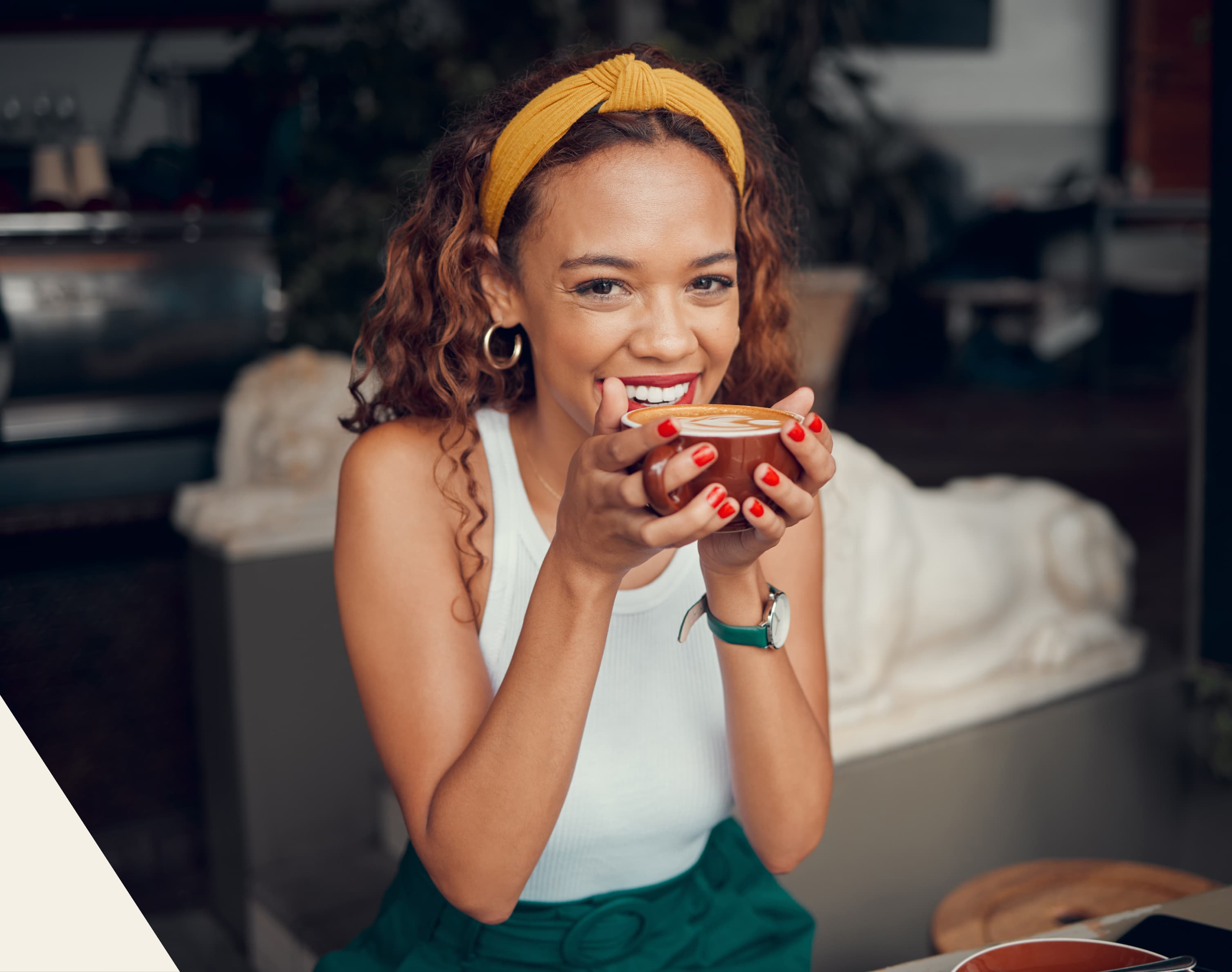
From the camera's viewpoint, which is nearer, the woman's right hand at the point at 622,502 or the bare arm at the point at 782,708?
the woman's right hand at the point at 622,502

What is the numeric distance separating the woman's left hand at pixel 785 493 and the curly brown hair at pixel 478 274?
1.25ft

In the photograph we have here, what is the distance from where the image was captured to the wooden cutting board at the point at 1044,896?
1.60 m

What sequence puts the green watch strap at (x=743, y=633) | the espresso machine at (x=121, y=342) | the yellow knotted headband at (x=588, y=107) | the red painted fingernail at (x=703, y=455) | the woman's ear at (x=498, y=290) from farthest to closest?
the espresso machine at (x=121, y=342) < the woman's ear at (x=498, y=290) < the yellow knotted headband at (x=588, y=107) < the green watch strap at (x=743, y=633) < the red painted fingernail at (x=703, y=455)

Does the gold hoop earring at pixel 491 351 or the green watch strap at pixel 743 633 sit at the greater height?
the gold hoop earring at pixel 491 351

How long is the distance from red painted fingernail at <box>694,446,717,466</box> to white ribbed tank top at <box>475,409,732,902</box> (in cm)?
44

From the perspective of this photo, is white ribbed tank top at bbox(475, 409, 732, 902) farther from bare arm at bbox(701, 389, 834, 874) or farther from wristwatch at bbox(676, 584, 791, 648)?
wristwatch at bbox(676, 584, 791, 648)

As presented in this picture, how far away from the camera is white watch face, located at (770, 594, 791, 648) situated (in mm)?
1072

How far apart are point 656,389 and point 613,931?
23.2 inches

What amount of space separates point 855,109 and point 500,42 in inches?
153

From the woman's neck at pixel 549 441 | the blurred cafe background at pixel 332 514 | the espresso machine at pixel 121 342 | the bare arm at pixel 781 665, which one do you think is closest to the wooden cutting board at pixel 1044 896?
the blurred cafe background at pixel 332 514

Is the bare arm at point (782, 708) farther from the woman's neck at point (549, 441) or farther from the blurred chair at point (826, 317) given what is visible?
the blurred chair at point (826, 317)

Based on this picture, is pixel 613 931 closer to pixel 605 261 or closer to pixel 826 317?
pixel 605 261
